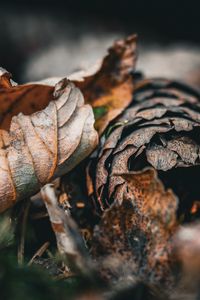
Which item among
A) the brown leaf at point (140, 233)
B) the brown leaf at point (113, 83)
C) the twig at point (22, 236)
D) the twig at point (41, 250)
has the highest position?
the brown leaf at point (113, 83)

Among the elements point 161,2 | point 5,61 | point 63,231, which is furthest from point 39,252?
point 161,2

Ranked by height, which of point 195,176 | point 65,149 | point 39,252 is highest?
point 65,149

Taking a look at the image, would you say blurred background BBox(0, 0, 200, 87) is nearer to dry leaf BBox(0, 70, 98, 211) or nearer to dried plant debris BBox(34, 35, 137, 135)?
dried plant debris BBox(34, 35, 137, 135)

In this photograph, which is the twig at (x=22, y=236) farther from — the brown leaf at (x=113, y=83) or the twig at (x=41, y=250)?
the brown leaf at (x=113, y=83)

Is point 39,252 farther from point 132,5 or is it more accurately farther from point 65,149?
point 132,5

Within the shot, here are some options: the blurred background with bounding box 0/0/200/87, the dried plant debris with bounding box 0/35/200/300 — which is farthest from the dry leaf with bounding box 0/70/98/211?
the blurred background with bounding box 0/0/200/87

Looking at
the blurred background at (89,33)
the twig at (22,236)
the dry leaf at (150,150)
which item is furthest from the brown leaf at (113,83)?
the blurred background at (89,33)

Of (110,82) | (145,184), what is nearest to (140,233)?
(145,184)
